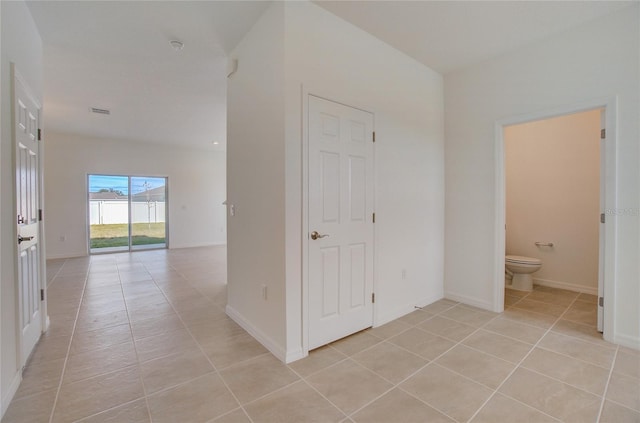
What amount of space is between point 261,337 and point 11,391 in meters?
1.55

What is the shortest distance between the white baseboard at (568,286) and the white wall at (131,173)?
7724mm

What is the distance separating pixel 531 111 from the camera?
2879 millimetres

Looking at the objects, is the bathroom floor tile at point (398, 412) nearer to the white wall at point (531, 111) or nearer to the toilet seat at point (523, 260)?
the white wall at point (531, 111)

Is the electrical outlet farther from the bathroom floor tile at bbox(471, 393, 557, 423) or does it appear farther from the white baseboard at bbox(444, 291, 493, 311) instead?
the white baseboard at bbox(444, 291, 493, 311)

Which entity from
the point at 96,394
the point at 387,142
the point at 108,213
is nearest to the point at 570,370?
the point at 387,142

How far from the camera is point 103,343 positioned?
2.44 meters

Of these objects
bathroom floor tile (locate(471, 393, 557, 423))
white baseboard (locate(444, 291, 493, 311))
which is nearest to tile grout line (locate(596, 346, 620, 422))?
bathroom floor tile (locate(471, 393, 557, 423))

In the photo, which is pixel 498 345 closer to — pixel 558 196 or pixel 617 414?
pixel 617 414

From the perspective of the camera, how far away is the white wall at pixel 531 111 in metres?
2.36

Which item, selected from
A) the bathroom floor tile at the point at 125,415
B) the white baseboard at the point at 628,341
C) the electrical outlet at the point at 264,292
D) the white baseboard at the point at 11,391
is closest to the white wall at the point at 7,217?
the white baseboard at the point at 11,391

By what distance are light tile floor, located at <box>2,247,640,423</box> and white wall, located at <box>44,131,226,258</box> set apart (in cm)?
444

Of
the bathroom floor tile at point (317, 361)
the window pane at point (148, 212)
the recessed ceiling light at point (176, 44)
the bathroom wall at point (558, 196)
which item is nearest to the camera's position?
the bathroom floor tile at point (317, 361)

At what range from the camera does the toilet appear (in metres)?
3.70

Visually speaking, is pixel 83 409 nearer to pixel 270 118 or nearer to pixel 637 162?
pixel 270 118
